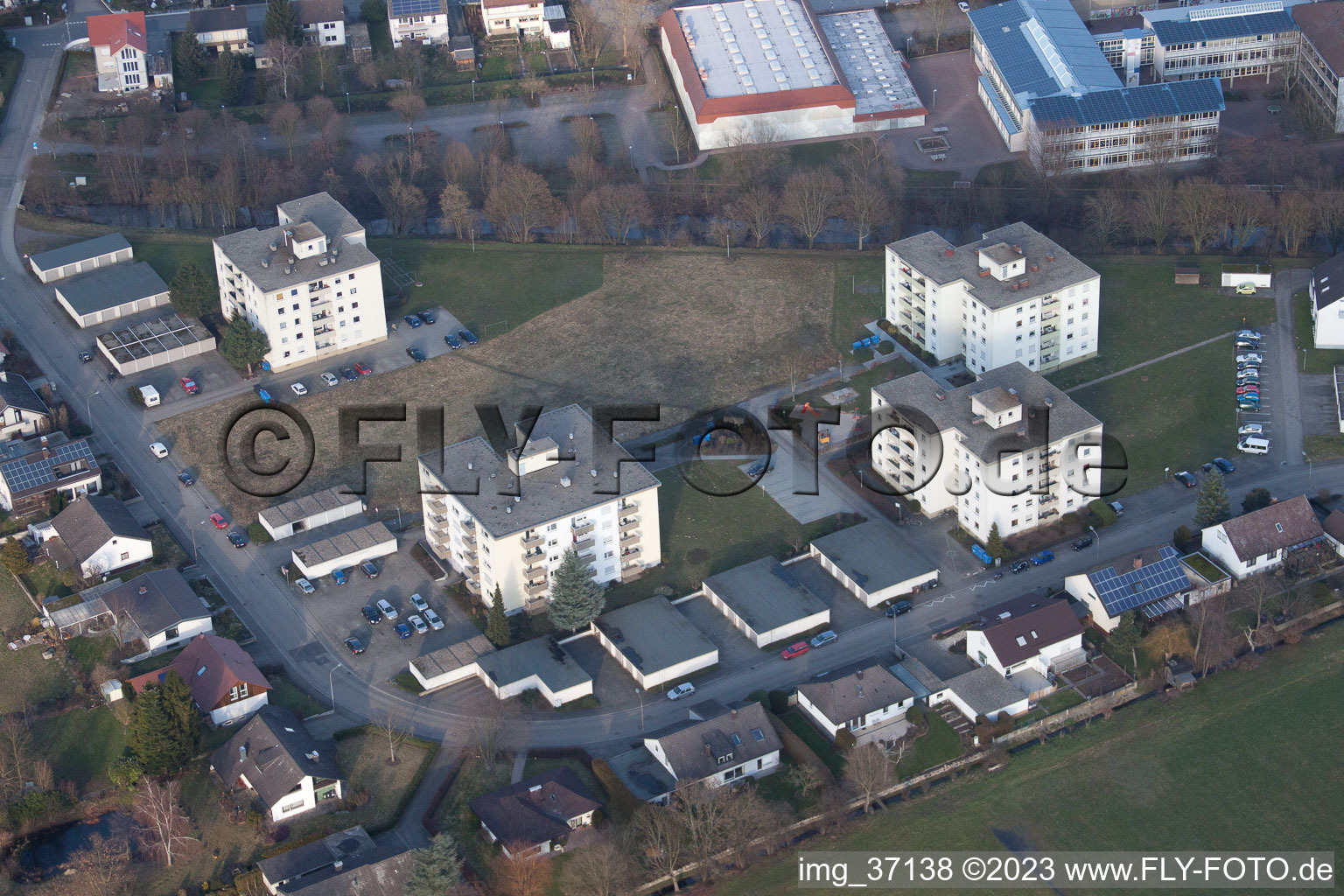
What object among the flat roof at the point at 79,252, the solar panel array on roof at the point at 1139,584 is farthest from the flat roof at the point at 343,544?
the solar panel array on roof at the point at 1139,584

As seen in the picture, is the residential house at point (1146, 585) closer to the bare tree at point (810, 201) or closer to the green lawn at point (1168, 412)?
the green lawn at point (1168, 412)

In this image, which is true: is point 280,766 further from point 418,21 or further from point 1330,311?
point 418,21

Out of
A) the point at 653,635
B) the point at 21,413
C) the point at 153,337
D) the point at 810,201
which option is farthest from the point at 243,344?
the point at 810,201

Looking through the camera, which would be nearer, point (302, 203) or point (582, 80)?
point (302, 203)

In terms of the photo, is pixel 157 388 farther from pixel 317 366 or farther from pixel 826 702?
pixel 826 702

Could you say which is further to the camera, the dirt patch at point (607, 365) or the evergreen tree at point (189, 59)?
the evergreen tree at point (189, 59)

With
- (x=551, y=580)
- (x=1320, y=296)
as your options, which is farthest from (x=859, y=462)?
(x=1320, y=296)

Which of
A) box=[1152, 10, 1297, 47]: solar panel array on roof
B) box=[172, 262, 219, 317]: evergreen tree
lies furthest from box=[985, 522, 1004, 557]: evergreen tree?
box=[1152, 10, 1297, 47]: solar panel array on roof
